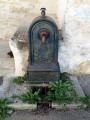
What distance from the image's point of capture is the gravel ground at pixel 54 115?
279 cm

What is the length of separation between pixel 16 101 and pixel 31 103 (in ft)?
0.94

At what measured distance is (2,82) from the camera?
364 centimetres

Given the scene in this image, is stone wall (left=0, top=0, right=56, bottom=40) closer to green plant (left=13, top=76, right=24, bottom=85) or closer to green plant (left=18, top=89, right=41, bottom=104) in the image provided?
green plant (left=13, top=76, right=24, bottom=85)

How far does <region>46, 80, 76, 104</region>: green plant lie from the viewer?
3010mm

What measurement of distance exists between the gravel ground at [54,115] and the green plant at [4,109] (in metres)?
0.09

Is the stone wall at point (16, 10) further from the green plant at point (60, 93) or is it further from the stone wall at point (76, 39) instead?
the green plant at point (60, 93)

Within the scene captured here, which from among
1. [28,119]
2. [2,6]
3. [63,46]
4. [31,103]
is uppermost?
[2,6]

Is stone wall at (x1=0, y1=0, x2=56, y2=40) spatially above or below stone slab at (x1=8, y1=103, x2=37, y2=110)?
above

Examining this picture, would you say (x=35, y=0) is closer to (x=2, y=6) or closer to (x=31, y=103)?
(x=2, y=6)

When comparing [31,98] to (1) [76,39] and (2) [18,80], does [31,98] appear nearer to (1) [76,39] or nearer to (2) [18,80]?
(2) [18,80]

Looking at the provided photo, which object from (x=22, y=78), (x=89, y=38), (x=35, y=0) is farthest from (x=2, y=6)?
(x=89, y=38)

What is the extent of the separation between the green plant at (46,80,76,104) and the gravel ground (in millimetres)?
185

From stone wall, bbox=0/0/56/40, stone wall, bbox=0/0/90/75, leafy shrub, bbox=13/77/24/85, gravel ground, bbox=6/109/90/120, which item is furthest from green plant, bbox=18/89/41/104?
stone wall, bbox=0/0/56/40

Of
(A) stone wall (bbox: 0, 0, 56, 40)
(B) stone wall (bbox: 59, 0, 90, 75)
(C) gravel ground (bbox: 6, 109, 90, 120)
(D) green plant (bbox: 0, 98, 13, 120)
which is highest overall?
(A) stone wall (bbox: 0, 0, 56, 40)
